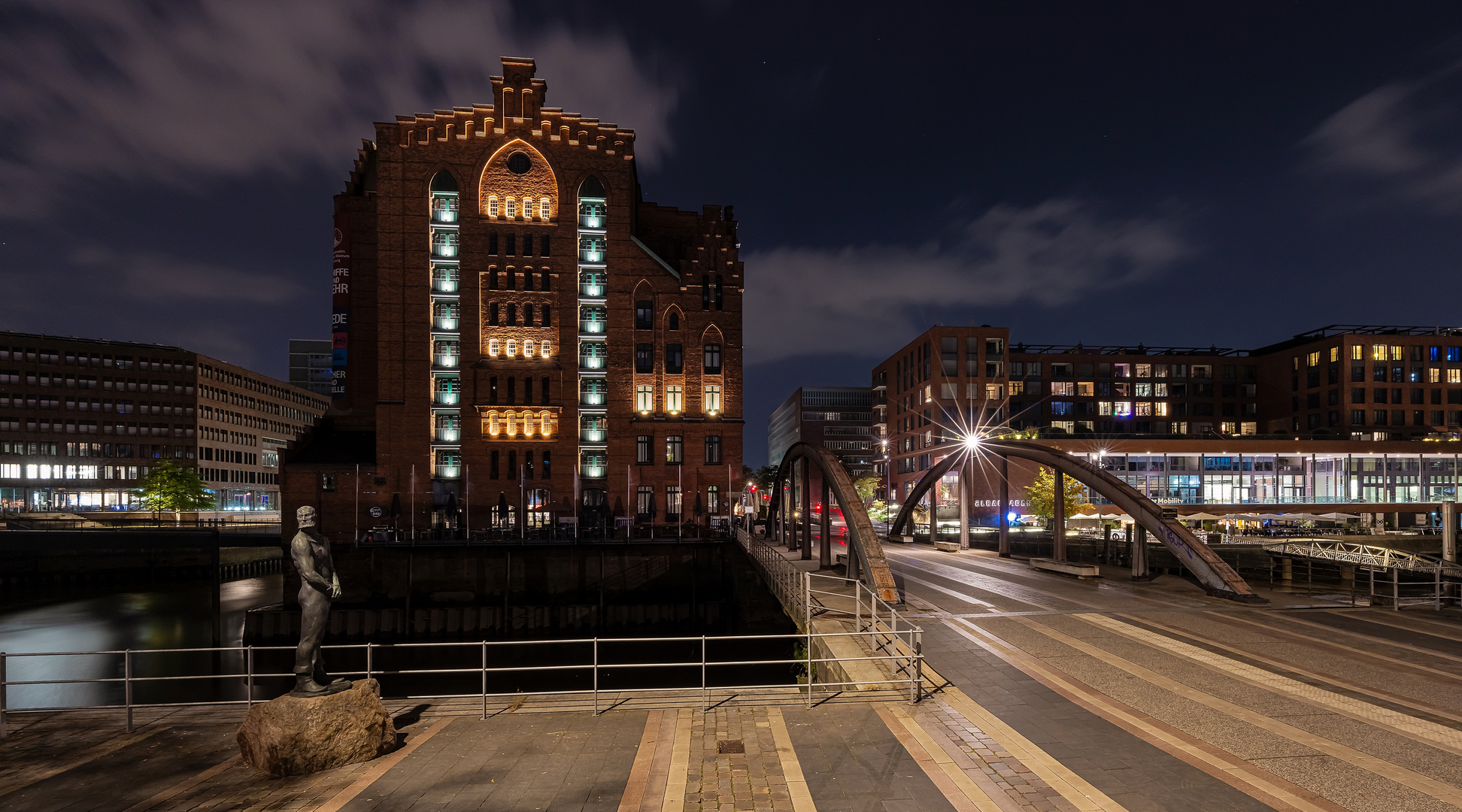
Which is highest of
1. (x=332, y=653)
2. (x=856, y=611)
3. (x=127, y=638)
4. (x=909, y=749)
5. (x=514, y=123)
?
(x=514, y=123)

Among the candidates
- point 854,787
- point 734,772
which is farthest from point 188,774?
point 854,787

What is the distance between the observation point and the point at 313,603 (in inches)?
355

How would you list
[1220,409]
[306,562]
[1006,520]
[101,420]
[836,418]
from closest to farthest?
[306,562] → [1006,520] → [101,420] → [1220,409] → [836,418]

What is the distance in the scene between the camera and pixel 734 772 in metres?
8.20

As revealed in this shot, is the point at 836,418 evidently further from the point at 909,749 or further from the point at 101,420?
the point at 909,749

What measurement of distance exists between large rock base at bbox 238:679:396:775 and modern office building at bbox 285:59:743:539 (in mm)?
42307

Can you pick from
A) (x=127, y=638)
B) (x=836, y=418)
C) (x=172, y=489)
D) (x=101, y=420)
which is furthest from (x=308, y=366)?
(x=127, y=638)

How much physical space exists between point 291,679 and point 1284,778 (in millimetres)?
34682

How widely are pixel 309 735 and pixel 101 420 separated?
380 ft

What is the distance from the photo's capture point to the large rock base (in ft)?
27.0

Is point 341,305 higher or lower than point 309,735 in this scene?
higher

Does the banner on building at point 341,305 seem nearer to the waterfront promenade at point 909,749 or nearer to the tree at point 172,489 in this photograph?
the tree at point 172,489

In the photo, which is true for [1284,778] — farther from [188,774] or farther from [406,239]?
[406,239]

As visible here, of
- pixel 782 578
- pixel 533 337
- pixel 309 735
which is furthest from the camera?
pixel 533 337
